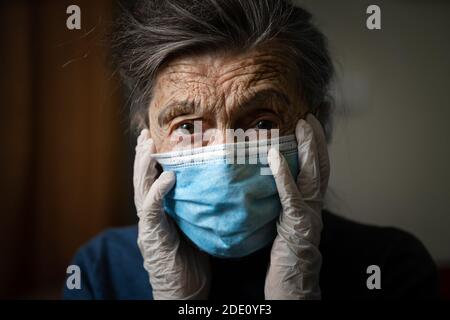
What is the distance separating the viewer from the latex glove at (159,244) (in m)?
0.84

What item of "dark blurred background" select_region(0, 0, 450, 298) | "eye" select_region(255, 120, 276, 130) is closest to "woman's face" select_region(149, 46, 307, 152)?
"eye" select_region(255, 120, 276, 130)

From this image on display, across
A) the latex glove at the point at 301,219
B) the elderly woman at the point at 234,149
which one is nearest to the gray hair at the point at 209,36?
the elderly woman at the point at 234,149

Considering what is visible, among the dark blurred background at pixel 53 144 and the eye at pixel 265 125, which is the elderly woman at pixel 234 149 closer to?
the eye at pixel 265 125

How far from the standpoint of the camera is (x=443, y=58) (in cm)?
90

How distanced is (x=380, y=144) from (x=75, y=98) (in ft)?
2.49

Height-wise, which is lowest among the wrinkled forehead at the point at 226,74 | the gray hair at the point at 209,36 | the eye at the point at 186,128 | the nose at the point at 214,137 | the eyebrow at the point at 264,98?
the nose at the point at 214,137

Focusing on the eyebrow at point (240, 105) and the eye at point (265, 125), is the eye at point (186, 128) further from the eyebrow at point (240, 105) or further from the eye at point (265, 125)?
the eye at point (265, 125)

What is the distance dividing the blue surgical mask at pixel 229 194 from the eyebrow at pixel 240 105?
0.08 meters

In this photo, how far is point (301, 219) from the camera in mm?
799

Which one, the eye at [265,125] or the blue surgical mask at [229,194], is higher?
the eye at [265,125]

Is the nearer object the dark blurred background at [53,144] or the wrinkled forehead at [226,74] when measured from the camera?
the wrinkled forehead at [226,74]

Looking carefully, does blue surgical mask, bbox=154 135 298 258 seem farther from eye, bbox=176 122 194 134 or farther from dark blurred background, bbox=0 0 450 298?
dark blurred background, bbox=0 0 450 298
